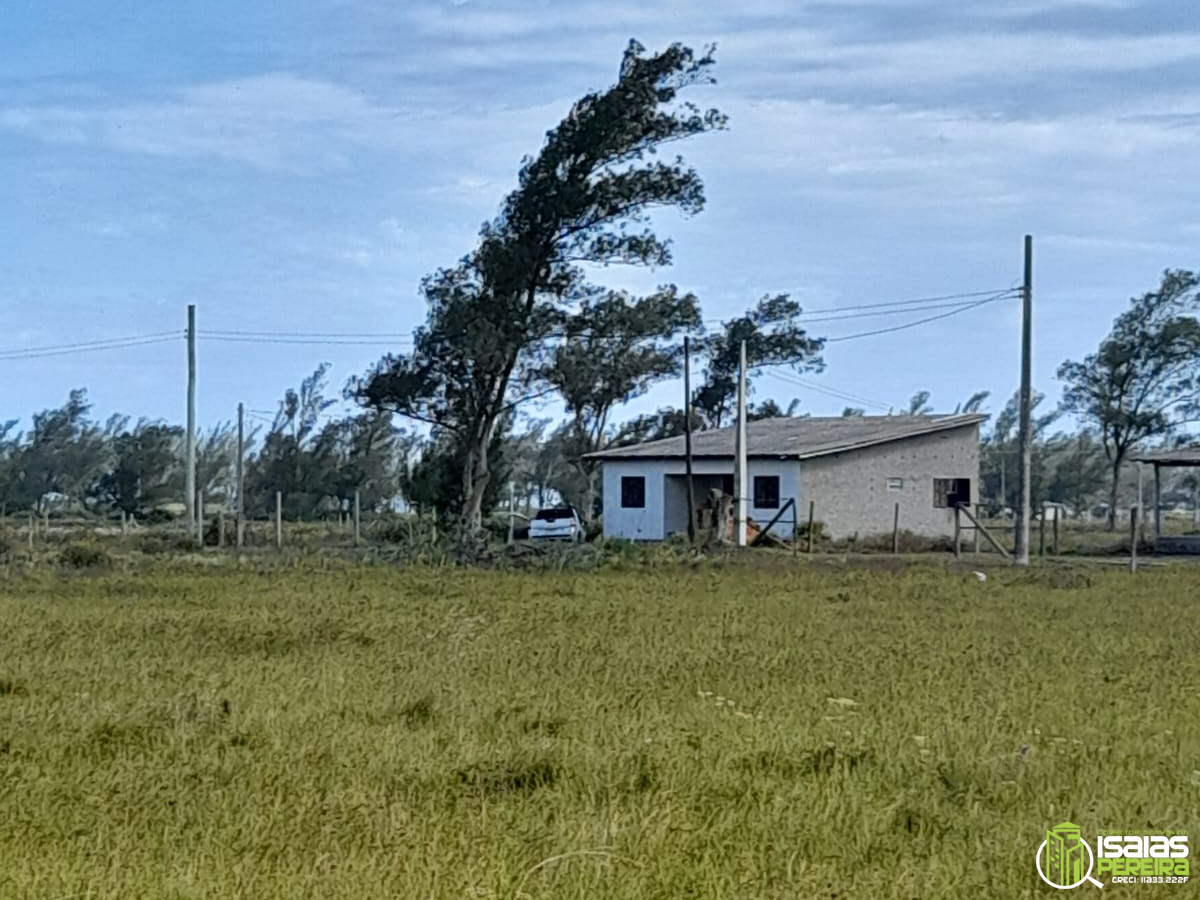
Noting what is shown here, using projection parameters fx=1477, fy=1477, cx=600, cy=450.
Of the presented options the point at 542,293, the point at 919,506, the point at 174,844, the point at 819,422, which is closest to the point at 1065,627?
the point at 174,844

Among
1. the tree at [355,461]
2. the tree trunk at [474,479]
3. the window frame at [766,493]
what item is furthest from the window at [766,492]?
the tree at [355,461]

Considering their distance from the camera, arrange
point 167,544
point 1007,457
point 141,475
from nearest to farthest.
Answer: point 167,544 < point 141,475 < point 1007,457

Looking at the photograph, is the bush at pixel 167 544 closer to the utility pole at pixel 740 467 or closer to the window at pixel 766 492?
the utility pole at pixel 740 467

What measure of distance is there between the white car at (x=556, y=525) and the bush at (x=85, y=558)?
1658 centimetres

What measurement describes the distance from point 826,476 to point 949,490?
18.8ft

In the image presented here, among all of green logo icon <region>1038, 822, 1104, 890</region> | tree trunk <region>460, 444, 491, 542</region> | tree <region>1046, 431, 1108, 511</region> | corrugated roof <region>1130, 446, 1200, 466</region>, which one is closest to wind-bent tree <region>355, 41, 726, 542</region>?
tree trunk <region>460, 444, 491, 542</region>

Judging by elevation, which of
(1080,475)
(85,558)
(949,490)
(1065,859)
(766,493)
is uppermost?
(1080,475)

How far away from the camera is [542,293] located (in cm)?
4366

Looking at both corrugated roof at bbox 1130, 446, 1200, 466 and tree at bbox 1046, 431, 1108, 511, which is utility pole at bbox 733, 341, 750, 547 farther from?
tree at bbox 1046, 431, 1108, 511

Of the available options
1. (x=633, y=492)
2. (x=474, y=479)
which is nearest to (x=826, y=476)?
(x=633, y=492)

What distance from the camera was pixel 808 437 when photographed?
4844 centimetres

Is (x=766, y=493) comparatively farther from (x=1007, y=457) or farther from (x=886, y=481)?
(x=1007, y=457)

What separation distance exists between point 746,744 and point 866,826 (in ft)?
6.59

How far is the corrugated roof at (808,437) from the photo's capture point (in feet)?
149
